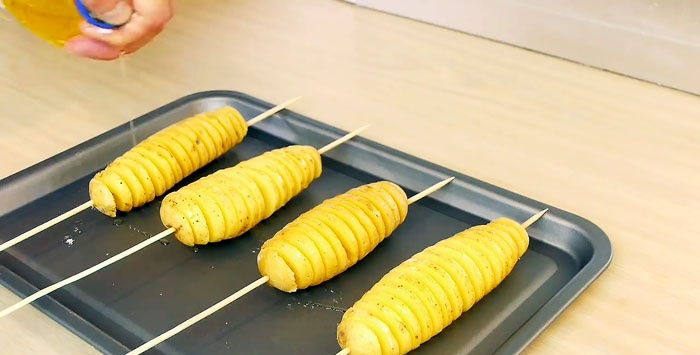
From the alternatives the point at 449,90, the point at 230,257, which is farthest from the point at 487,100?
the point at 230,257

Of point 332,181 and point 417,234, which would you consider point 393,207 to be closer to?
point 417,234

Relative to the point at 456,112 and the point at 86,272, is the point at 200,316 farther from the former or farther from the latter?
the point at 456,112

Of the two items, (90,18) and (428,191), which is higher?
(90,18)

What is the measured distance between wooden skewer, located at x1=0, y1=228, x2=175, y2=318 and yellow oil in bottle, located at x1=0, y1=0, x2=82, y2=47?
1.01ft

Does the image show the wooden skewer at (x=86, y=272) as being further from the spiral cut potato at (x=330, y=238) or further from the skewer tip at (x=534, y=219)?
the skewer tip at (x=534, y=219)

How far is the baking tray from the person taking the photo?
33.1 inches

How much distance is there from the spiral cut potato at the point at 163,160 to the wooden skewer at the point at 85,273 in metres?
0.09

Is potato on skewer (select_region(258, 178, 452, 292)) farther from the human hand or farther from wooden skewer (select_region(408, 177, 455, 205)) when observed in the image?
the human hand

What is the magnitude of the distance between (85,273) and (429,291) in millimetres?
396

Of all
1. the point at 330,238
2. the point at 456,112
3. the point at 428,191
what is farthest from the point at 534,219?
the point at 456,112

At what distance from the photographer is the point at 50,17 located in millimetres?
1049

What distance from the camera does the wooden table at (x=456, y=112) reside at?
879 millimetres

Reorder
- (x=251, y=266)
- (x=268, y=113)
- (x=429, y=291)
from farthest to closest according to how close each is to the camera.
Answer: (x=268, y=113), (x=251, y=266), (x=429, y=291)

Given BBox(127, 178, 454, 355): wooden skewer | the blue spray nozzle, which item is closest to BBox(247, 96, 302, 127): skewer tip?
the blue spray nozzle
